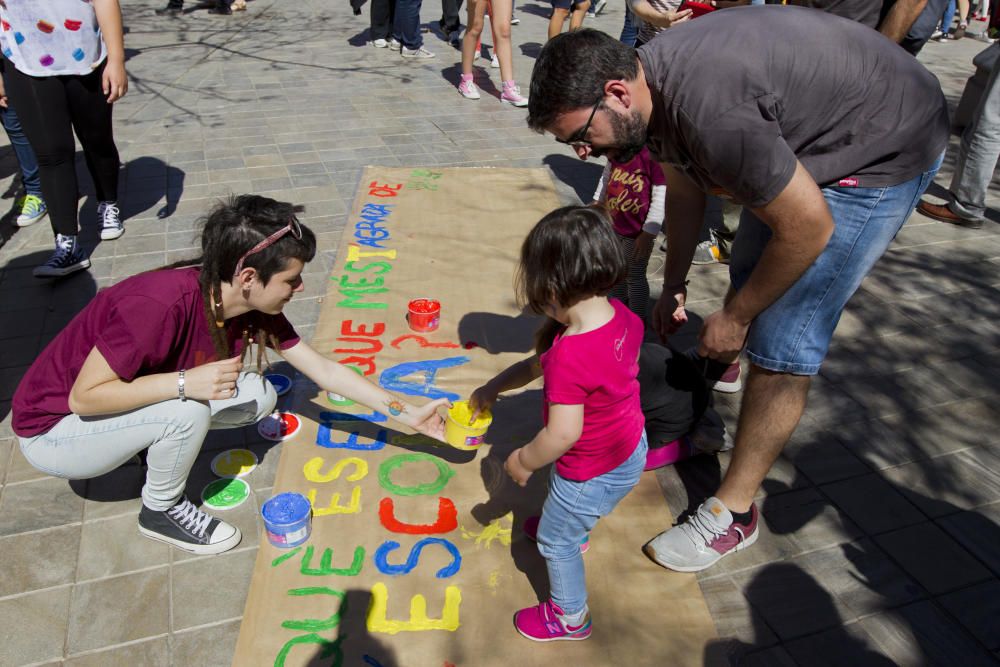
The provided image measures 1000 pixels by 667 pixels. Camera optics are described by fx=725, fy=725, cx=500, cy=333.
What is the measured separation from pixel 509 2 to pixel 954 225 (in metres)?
4.06

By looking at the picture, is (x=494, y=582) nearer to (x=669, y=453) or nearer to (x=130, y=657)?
(x=669, y=453)

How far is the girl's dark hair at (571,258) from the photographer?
A: 1824 millimetres

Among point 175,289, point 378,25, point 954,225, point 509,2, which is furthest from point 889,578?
point 378,25

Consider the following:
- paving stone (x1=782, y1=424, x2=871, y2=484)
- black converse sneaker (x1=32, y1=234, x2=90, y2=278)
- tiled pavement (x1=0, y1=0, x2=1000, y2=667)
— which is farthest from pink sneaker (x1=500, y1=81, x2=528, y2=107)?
paving stone (x1=782, y1=424, x2=871, y2=484)

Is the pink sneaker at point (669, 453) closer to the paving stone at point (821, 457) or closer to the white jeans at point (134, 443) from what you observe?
the paving stone at point (821, 457)

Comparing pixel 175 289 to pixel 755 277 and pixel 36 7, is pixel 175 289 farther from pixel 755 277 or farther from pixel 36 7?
pixel 36 7

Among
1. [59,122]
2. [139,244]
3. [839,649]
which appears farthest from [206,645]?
[59,122]

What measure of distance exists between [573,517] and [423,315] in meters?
1.68

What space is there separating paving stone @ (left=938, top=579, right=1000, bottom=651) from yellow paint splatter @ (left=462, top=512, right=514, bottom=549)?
1422 millimetres

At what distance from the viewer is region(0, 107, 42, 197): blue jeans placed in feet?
13.7

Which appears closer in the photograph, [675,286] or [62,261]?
[675,286]

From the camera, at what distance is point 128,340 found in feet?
6.59

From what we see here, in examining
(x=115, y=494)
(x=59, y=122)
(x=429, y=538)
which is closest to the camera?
(x=429, y=538)

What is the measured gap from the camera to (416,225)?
4.48 m
